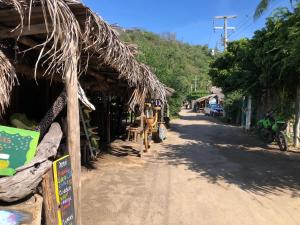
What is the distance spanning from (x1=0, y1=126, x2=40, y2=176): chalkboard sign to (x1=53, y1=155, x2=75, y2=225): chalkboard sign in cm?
35

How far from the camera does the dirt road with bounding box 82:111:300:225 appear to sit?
6223 millimetres

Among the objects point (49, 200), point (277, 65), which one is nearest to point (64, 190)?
point (49, 200)

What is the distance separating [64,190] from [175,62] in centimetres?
4500

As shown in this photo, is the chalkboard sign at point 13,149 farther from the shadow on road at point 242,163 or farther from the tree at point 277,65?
the tree at point 277,65

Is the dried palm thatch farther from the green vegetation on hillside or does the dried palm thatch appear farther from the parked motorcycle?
the green vegetation on hillside

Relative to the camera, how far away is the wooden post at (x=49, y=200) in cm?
422

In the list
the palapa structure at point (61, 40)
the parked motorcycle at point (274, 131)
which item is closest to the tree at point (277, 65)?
the parked motorcycle at point (274, 131)

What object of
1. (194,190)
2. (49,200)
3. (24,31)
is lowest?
(194,190)

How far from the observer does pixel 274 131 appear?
14859 millimetres

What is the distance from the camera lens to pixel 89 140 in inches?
399

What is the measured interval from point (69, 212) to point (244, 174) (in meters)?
6.02

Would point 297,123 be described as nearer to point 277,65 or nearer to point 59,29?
point 277,65

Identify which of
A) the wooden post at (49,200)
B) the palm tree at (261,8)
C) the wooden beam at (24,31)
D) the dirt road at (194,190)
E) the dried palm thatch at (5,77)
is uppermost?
→ the palm tree at (261,8)

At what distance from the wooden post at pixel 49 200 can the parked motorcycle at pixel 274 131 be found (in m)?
11.2
